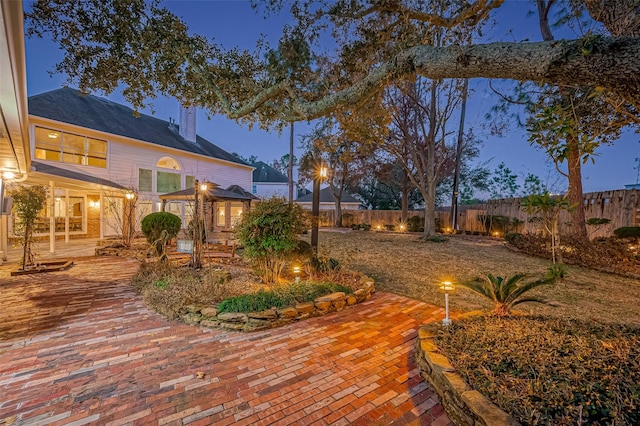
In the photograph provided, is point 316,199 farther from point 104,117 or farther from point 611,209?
point 104,117

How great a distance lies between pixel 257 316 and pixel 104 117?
15.1 m

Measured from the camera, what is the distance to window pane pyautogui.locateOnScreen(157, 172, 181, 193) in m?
14.8

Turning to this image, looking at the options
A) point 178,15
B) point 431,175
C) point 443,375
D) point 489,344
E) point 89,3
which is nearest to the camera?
point 443,375

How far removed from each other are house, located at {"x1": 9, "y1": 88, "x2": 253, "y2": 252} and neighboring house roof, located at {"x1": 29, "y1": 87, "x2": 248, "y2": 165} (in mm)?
42

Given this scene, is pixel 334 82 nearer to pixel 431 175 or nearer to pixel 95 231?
pixel 431 175

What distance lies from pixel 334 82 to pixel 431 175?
9878 mm

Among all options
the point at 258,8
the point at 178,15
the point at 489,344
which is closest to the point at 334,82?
the point at 258,8

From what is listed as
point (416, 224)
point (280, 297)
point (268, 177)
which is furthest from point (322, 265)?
point (268, 177)

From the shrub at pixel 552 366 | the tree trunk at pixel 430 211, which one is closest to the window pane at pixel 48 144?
the shrub at pixel 552 366

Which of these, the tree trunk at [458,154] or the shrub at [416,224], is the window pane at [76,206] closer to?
the tree trunk at [458,154]

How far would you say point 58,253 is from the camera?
9.12 meters

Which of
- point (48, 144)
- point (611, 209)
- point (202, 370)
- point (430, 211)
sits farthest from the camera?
point (430, 211)

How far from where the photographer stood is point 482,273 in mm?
7227

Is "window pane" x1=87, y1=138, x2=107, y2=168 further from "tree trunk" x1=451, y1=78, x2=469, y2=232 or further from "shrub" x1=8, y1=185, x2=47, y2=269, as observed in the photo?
"tree trunk" x1=451, y1=78, x2=469, y2=232
